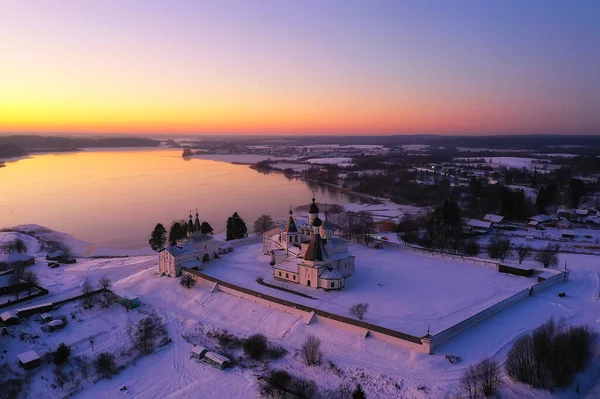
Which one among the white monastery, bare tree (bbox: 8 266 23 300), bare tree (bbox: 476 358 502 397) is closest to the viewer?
bare tree (bbox: 476 358 502 397)

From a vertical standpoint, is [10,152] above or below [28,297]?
above

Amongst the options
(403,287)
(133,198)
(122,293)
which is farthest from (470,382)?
(133,198)

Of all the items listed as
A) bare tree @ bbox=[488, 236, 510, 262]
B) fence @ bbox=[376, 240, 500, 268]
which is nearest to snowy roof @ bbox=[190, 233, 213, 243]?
fence @ bbox=[376, 240, 500, 268]

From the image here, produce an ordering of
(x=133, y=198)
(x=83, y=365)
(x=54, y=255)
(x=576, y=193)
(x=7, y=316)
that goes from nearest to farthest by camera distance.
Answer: (x=83, y=365) < (x=7, y=316) < (x=54, y=255) < (x=576, y=193) < (x=133, y=198)

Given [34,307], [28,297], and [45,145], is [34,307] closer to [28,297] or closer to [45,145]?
[28,297]

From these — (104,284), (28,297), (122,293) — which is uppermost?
(104,284)

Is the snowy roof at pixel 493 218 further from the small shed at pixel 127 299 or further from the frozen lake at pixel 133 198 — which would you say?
the small shed at pixel 127 299

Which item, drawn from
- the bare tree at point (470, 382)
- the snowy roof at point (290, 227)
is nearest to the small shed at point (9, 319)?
the snowy roof at point (290, 227)

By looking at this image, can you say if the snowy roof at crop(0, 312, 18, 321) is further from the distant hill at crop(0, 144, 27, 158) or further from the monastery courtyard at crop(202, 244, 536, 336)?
the distant hill at crop(0, 144, 27, 158)
